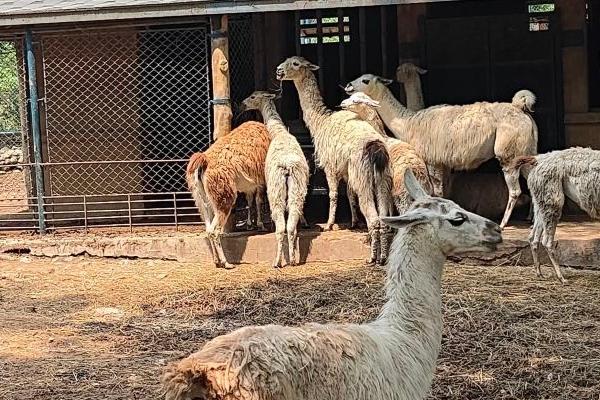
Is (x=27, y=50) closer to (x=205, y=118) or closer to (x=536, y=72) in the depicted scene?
(x=205, y=118)

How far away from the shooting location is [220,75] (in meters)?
10.5

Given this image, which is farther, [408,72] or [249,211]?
[408,72]

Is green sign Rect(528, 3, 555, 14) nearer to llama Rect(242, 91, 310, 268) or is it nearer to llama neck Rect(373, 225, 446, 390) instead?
llama Rect(242, 91, 310, 268)

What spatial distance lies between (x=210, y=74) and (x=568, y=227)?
4716mm

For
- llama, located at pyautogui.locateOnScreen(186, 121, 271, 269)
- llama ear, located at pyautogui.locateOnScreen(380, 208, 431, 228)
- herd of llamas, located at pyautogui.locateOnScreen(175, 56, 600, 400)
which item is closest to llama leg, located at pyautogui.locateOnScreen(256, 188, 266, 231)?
herd of llamas, located at pyautogui.locateOnScreen(175, 56, 600, 400)

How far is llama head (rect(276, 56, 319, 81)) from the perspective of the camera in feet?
35.9

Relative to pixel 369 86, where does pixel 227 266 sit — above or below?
below

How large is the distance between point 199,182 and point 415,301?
5785 millimetres

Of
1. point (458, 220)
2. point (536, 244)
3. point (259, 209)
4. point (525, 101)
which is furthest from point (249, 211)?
point (458, 220)

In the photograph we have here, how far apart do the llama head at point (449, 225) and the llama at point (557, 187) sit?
12.8 ft

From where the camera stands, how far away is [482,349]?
6309 millimetres

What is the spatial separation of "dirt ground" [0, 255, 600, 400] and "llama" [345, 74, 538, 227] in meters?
1.65

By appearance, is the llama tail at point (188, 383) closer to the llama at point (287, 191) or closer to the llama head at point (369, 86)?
the llama at point (287, 191)

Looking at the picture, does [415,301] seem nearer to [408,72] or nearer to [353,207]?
[353,207]
